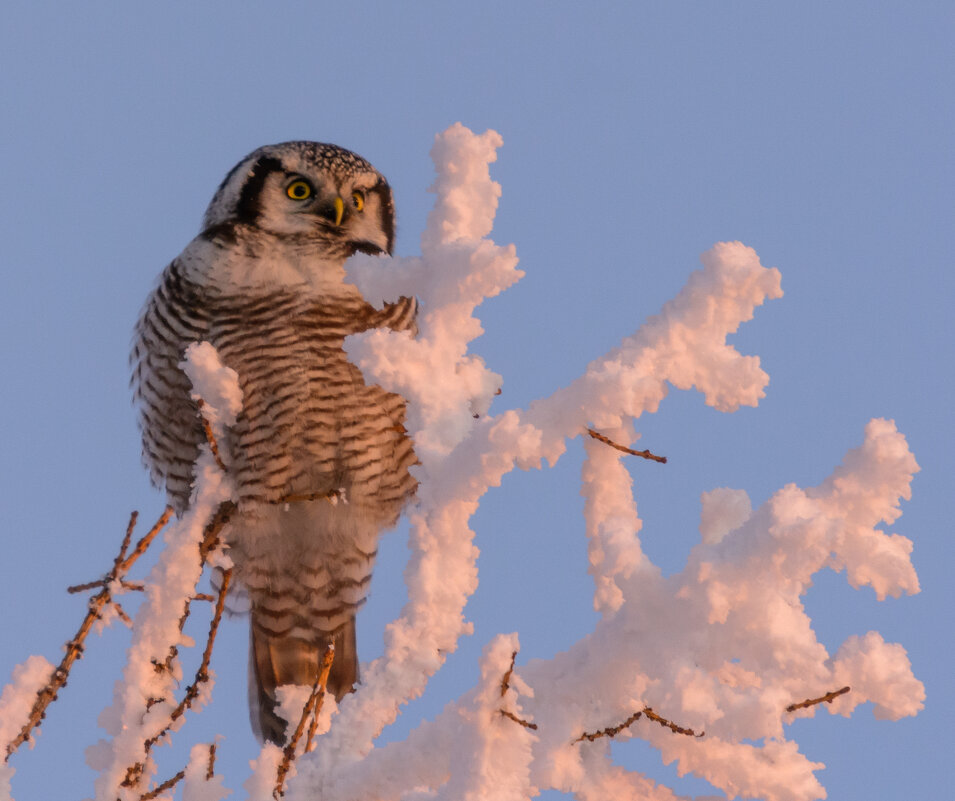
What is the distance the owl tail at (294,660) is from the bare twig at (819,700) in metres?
2.72

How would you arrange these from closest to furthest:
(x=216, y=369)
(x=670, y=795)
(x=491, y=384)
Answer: (x=670, y=795), (x=491, y=384), (x=216, y=369)

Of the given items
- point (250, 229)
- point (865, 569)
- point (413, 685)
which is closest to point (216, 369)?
point (250, 229)

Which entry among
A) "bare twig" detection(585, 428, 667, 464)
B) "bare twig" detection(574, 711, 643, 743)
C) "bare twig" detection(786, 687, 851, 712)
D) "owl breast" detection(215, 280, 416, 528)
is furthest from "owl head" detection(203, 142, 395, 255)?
"bare twig" detection(786, 687, 851, 712)

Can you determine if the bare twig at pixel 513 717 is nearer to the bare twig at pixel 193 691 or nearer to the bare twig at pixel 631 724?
the bare twig at pixel 631 724

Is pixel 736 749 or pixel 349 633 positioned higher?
pixel 349 633

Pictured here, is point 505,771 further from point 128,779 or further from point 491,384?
point 128,779

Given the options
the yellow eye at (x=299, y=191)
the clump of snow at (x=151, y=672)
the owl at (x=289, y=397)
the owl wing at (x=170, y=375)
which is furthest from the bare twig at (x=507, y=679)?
the yellow eye at (x=299, y=191)

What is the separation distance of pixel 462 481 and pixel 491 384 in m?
0.41

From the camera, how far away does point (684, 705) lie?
63.0 inches

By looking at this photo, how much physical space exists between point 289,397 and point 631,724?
2126mm

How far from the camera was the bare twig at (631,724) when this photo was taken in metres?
1.73

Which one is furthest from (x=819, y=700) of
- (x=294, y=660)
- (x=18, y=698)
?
(x=294, y=660)

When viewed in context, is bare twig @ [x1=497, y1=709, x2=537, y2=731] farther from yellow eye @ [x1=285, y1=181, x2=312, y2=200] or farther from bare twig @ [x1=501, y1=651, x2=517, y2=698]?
yellow eye @ [x1=285, y1=181, x2=312, y2=200]

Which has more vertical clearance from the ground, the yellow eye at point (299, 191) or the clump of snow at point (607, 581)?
the yellow eye at point (299, 191)
